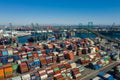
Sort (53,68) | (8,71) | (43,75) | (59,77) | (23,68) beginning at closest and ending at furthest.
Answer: (59,77), (43,75), (8,71), (53,68), (23,68)

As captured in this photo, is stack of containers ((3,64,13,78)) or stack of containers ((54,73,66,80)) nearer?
stack of containers ((54,73,66,80))

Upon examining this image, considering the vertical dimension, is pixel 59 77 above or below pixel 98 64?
above

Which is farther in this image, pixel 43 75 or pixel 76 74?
pixel 76 74

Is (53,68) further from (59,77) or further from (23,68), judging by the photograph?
(23,68)

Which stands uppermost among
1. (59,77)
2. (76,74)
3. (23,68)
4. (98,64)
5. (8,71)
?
(8,71)

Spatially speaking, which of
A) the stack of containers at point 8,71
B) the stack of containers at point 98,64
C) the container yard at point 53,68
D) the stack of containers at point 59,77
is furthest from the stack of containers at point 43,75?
the stack of containers at point 98,64

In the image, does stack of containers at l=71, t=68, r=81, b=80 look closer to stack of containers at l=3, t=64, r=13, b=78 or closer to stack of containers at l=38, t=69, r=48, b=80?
stack of containers at l=38, t=69, r=48, b=80

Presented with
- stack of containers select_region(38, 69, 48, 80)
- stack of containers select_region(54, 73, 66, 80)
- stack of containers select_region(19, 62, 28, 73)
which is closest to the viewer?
stack of containers select_region(54, 73, 66, 80)

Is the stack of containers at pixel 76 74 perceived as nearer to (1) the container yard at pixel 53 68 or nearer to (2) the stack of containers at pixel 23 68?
(1) the container yard at pixel 53 68

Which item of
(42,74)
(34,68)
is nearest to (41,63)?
(34,68)

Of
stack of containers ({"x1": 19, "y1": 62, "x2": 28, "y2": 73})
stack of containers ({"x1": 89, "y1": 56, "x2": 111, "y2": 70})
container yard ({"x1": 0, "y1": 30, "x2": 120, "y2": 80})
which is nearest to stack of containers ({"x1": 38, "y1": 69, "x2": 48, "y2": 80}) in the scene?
container yard ({"x1": 0, "y1": 30, "x2": 120, "y2": 80})

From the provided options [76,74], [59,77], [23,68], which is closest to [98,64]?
[76,74]
